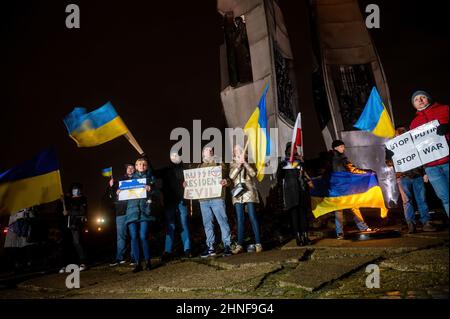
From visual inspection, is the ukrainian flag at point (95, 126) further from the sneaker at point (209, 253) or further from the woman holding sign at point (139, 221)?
the sneaker at point (209, 253)

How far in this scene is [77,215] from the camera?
22.8 feet

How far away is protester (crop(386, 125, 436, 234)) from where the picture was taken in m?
6.04

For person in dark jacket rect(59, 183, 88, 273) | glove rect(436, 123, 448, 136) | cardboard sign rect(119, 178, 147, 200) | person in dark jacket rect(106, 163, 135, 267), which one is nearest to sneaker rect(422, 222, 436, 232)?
glove rect(436, 123, 448, 136)

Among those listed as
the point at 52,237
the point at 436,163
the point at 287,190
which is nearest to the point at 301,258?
the point at 287,190

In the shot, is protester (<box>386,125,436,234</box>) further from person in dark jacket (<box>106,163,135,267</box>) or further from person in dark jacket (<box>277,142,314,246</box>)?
person in dark jacket (<box>106,163,135,267</box>)

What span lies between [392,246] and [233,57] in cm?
1011

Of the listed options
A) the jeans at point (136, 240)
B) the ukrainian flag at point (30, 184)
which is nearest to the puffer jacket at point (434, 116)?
the jeans at point (136, 240)

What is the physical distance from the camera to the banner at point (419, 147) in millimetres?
4582

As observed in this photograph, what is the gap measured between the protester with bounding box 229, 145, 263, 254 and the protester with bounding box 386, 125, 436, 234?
2507 millimetres

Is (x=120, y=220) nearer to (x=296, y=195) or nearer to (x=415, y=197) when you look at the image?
(x=296, y=195)

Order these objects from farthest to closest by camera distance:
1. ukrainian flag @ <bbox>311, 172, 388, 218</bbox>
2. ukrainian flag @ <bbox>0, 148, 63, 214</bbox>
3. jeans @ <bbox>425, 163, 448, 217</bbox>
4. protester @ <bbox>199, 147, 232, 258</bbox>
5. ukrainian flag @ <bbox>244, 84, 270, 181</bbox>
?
1. ukrainian flag @ <bbox>244, 84, 270, 181</bbox>
2. ukrainian flag @ <bbox>311, 172, 388, 218</bbox>
3. protester @ <bbox>199, 147, 232, 258</bbox>
4. ukrainian flag @ <bbox>0, 148, 63, 214</bbox>
5. jeans @ <bbox>425, 163, 448, 217</bbox>

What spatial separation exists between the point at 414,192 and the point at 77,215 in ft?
22.1

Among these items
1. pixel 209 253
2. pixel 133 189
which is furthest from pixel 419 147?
pixel 133 189
